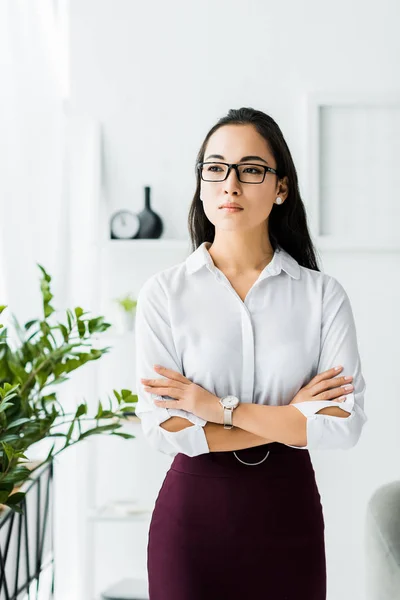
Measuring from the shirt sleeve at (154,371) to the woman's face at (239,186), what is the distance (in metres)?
0.23

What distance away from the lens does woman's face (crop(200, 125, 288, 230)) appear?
1654mm

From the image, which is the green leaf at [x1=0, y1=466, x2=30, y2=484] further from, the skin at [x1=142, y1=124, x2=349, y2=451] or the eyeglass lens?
the eyeglass lens

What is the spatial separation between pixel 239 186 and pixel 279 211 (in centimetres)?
20

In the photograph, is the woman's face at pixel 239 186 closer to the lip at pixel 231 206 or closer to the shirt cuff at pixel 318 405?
the lip at pixel 231 206

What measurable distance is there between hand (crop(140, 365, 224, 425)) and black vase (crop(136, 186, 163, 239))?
1233 millimetres

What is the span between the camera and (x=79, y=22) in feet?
9.46

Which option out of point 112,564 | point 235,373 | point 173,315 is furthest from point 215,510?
point 112,564

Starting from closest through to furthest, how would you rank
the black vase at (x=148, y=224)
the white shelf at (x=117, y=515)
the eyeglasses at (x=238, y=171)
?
the eyeglasses at (x=238, y=171) < the white shelf at (x=117, y=515) < the black vase at (x=148, y=224)

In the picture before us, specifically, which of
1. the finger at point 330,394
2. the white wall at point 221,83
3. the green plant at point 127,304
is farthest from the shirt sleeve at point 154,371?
the white wall at point 221,83

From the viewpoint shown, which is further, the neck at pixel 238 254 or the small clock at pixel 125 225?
the small clock at pixel 125 225

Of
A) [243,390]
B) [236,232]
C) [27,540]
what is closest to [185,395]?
[243,390]

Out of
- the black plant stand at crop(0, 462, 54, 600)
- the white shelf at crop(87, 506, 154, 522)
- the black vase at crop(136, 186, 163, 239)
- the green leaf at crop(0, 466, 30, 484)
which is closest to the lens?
the green leaf at crop(0, 466, 30, 484)

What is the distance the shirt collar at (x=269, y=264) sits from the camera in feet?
5.71

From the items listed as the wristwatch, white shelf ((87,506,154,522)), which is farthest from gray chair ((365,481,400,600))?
white shelf ((87,506,154,522))
